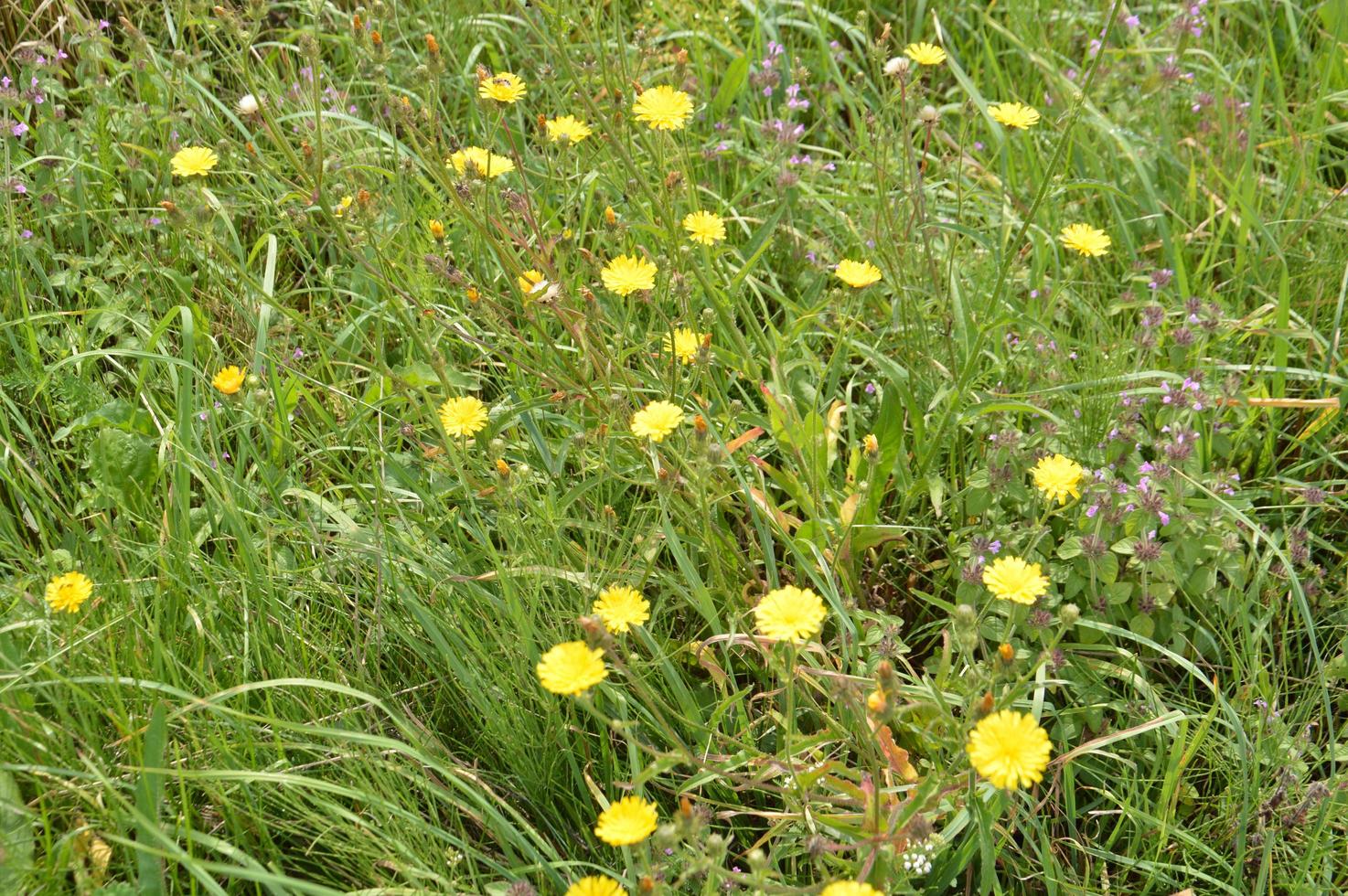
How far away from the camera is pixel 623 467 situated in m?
2.05

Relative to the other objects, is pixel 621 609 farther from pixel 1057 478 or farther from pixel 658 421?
pixel 1057 478

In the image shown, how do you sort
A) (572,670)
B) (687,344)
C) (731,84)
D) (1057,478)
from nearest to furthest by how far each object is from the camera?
(572,670), (1057,478), (687,344), (731,84)

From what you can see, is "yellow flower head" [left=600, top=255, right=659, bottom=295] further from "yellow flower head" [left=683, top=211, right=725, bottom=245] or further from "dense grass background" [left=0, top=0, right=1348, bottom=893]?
"yellow flower head" [left=683, top=211, right=725, bottom=245]

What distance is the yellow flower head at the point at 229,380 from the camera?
1.94 meters

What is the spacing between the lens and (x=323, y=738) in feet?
5.61

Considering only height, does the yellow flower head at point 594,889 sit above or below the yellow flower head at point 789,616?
below

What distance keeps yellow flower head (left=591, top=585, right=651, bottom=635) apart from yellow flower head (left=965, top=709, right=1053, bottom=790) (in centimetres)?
47

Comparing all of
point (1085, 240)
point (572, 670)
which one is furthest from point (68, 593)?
point (1085, 240)

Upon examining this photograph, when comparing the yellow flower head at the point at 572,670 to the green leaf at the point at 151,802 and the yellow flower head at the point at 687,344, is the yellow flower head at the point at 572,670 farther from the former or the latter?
the yellow flower head at the point at 687,344

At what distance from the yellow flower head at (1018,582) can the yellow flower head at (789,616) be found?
257mm

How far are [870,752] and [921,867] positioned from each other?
23 cm

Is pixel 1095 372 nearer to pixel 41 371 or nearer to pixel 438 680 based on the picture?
pixel 438 680

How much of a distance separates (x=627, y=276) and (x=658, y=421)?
15.5 inches

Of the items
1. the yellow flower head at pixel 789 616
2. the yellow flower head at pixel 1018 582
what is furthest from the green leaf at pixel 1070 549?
the yellow flower head at pixel 789 616
